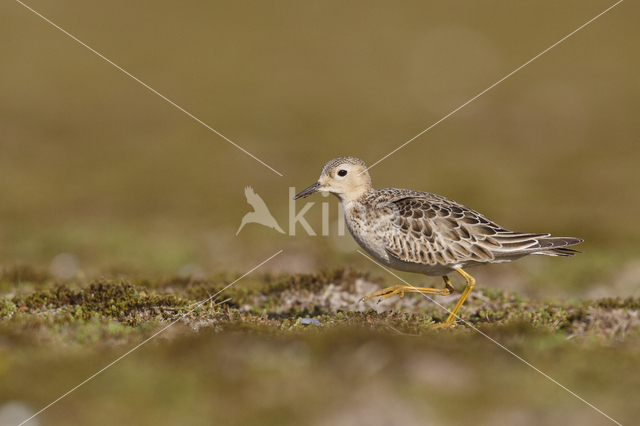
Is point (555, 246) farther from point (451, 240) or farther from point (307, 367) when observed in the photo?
point (307, 367)

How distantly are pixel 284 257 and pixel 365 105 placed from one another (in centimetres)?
2735

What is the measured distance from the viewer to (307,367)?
7.68 meters

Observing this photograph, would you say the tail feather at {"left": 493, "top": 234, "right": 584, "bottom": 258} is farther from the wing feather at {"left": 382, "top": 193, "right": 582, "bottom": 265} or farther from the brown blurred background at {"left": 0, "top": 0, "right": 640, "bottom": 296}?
the brown blurred background at {"left": 0, "top": 0, "right": 640, "bottom": 296}

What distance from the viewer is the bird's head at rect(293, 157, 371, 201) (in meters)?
12.1

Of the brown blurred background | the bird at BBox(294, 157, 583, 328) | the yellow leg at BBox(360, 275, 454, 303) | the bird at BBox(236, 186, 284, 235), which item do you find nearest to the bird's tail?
the bird at BBox(294, 157, 583, 328)

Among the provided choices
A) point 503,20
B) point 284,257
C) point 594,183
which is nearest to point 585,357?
point 284,257

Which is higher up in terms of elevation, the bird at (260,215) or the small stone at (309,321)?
the bird at (260,215)

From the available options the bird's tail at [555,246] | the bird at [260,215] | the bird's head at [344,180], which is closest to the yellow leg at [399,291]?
the bird's tail at [555,246]

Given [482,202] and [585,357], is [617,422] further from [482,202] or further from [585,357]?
[482,202]

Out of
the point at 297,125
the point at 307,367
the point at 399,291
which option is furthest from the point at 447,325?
the point at 297,125

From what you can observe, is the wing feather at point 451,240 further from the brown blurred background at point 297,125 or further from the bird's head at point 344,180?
the brown blurred background at point 297,125

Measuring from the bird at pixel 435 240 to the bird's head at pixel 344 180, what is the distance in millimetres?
526

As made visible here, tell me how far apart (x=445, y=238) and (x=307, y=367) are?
421 cm

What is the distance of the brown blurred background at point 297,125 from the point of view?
70.3 ft
